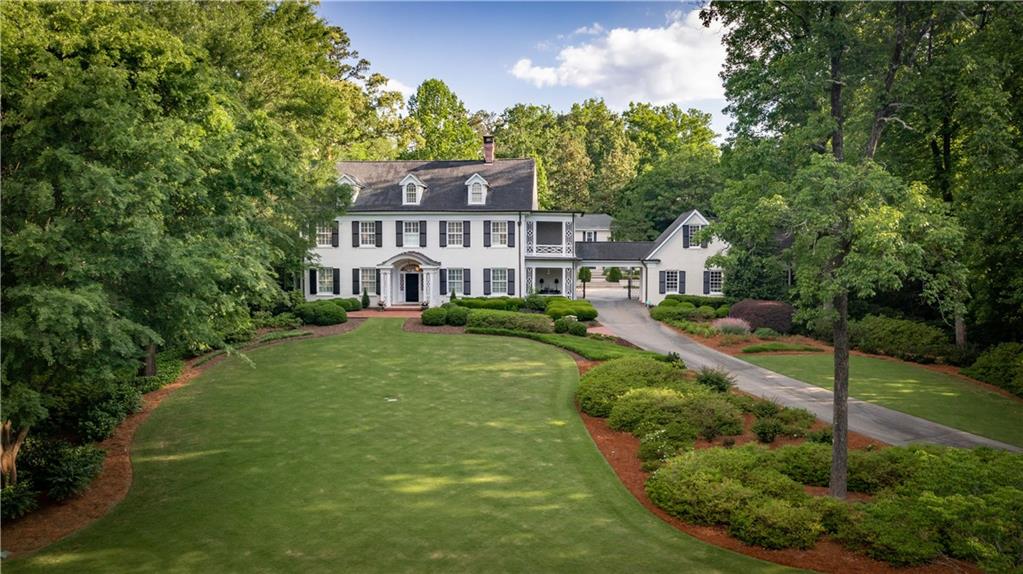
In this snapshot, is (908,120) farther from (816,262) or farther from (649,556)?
(649,556)

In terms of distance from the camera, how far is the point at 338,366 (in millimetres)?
20125

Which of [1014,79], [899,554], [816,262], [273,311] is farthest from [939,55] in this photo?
[273,311]

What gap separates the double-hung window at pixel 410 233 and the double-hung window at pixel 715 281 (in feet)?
59.8

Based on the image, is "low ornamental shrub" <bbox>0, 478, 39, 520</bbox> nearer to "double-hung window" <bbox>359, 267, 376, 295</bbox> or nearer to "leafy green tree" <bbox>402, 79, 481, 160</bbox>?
"double-hung window" <bbox>359, 267, 376, 295</bbox>

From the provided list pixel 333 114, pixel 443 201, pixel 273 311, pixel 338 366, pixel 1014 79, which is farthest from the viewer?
pixel 443 201

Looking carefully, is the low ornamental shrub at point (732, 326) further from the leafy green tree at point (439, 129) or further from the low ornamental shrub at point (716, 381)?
the leafy green tree at point (439, 129)

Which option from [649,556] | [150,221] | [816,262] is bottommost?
[649,556]

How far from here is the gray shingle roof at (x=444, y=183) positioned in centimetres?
3594

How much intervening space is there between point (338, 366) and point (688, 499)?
1336cm

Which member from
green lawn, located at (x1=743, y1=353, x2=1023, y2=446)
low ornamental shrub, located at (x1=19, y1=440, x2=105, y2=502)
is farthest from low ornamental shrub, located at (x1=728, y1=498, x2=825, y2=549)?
low ornamental shrub, located at (x1=19, y1=440, x2=105, y2=502)

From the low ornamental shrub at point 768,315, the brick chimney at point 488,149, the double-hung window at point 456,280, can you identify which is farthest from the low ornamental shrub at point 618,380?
the brick chimney at point 488,149

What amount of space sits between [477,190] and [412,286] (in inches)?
277

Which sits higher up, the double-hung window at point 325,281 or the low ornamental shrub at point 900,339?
the double-hung window at point 325,281

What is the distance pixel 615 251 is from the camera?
41.3 meters
